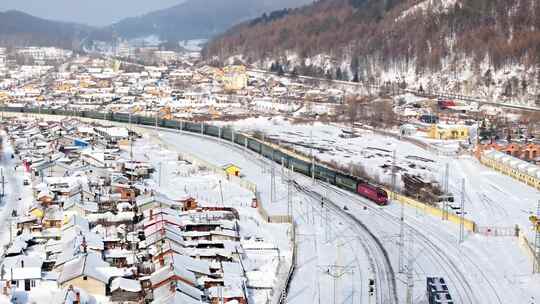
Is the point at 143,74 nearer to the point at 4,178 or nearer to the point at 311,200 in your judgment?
the point at 4,178

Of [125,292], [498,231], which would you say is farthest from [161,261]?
[498,231]

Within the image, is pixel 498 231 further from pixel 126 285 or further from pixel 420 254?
pixel 126 285

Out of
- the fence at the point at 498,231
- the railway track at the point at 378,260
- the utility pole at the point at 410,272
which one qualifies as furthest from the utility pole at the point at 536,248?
the railway track at the point at 378,260

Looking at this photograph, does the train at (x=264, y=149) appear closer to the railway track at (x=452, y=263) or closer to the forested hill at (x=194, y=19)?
the railway track at (x=452, y=263)

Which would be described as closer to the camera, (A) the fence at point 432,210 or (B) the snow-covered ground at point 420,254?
(B) the snow-covered ground at point 420,254

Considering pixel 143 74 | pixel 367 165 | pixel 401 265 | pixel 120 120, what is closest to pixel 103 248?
pixel 401 265
